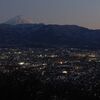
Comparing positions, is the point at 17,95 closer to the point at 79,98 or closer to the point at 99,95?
the point at 79,98

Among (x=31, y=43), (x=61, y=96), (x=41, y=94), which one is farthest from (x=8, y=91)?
(x=31, y=43)

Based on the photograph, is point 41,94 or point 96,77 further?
point 96,77

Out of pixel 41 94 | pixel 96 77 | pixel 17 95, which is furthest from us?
pixel 96 77

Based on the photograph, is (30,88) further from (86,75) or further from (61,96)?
(86,75)

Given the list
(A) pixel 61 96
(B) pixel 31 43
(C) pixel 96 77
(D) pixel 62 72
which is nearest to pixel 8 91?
(A) pixel 61 96

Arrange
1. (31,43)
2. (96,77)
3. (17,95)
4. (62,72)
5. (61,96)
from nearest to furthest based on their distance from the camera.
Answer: (17,95) → (61,96) → (96,77) → (62,72) → (31,43)

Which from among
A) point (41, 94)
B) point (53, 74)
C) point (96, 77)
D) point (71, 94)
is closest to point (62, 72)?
point (53, 74)

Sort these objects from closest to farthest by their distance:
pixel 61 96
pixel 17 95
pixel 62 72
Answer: pixel 17 95 < pixel 61 96 < pixel 62 72

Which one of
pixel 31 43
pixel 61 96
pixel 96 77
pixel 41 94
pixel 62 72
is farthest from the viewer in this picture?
pixel 31 43

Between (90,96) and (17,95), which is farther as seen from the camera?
(90,96)
